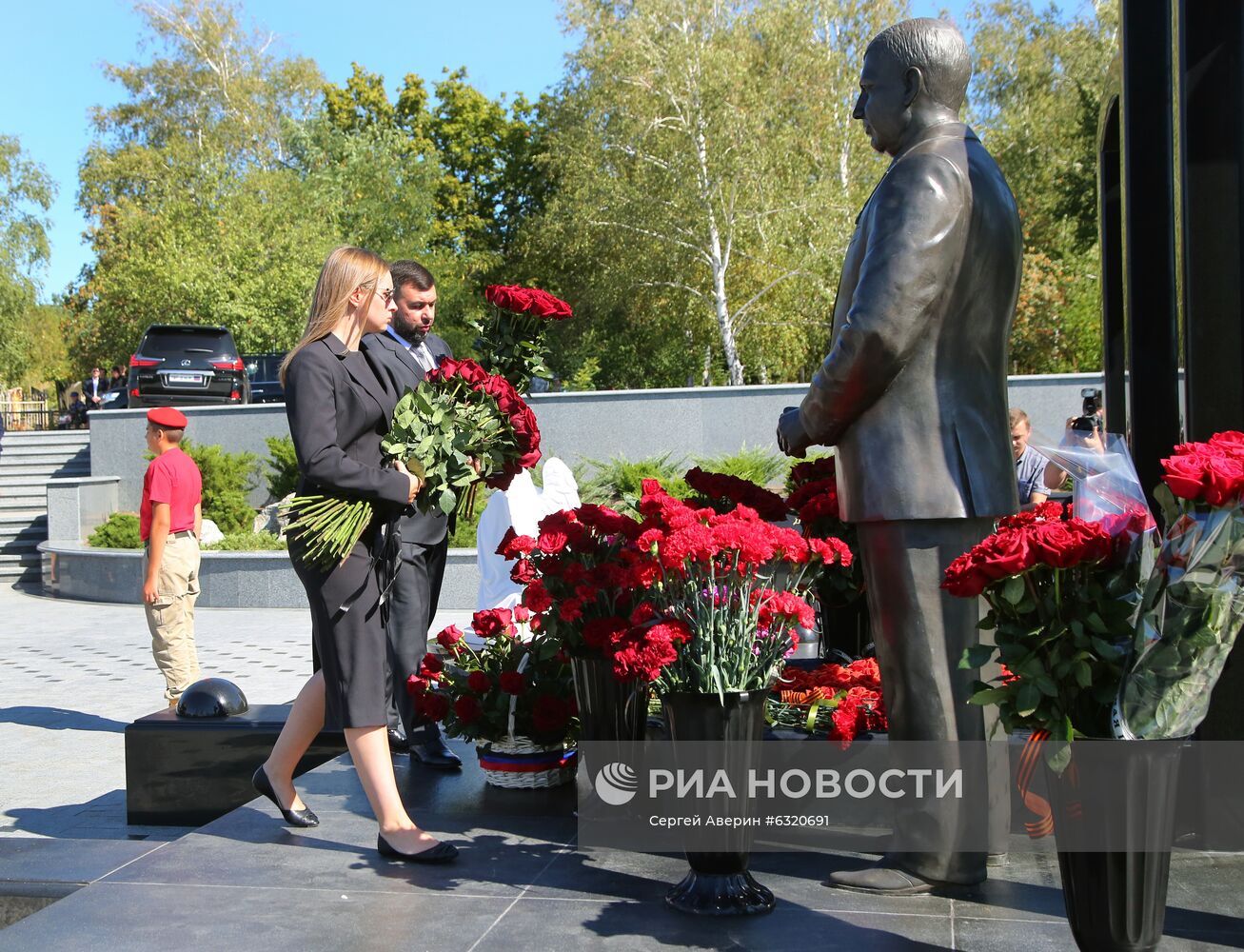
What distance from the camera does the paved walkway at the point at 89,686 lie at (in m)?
6.00

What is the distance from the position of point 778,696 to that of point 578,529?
976mm

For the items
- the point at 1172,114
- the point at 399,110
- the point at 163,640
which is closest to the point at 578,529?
the point at 1172,114

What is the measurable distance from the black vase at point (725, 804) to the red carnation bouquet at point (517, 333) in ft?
4.76

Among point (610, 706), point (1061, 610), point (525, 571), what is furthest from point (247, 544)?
point (1061, 610)

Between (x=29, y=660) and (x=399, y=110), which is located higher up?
(x=399, y=110)

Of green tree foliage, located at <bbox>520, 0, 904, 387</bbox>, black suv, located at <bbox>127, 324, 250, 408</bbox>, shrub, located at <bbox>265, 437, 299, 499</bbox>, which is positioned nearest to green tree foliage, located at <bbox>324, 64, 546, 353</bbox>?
green tree foliage, located at <bbox>520, 0, 904, 387</bbox>

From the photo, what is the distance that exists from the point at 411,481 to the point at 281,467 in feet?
47.9

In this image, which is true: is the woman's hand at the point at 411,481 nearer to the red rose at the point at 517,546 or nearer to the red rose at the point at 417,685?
the red rose at the point at 517,546

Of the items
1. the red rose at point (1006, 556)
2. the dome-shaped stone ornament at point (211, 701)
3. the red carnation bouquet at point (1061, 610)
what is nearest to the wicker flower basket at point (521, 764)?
the dome-shaped stone ornament at point (211, 701)

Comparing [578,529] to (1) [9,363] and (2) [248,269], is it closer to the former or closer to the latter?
(2) [248,269]

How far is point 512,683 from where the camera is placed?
4641mm

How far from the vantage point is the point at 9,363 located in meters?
39.8

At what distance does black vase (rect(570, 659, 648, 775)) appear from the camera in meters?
4.12

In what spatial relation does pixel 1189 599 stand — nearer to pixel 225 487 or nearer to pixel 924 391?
pixel 924 391
